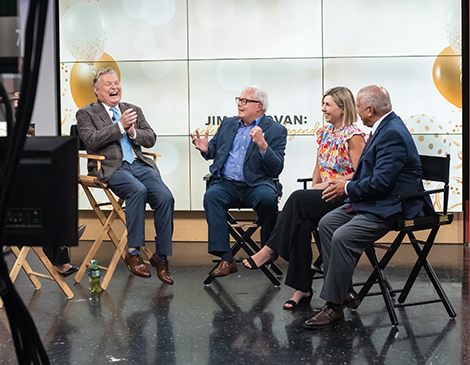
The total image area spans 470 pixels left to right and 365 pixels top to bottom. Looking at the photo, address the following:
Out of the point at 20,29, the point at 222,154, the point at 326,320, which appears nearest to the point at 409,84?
the point at 222,154

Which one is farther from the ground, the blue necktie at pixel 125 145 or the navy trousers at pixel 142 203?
the blue necktie at pixel 125 145

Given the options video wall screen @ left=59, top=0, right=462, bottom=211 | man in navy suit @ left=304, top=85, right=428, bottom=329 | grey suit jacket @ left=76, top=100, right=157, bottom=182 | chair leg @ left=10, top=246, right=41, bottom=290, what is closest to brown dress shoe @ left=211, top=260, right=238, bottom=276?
man in navy suit @ left=304, top=85, right=428, bottom=329

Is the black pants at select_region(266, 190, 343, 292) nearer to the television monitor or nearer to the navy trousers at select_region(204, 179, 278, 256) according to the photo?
the navy trousers at select_region(204, 179, 278, 256)

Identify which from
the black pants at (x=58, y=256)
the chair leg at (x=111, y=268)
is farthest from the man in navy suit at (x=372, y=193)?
the black pants at (x=58, y=256)

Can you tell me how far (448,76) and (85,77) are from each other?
11.2ft

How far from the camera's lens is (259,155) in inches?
165

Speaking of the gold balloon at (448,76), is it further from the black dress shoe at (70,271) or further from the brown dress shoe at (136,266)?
the black dress shoe at (70,271)

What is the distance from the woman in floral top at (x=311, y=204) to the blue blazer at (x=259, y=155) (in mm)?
431

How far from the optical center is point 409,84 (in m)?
5.19

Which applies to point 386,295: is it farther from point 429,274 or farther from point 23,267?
point 23,267

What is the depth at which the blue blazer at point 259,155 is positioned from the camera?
414cm

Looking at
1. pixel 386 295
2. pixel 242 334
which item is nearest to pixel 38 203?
pixel 242 334

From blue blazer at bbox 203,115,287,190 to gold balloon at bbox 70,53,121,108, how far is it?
5.41 feet

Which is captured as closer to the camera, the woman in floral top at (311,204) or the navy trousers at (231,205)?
Answer: the woman in floral top at (311,204)
